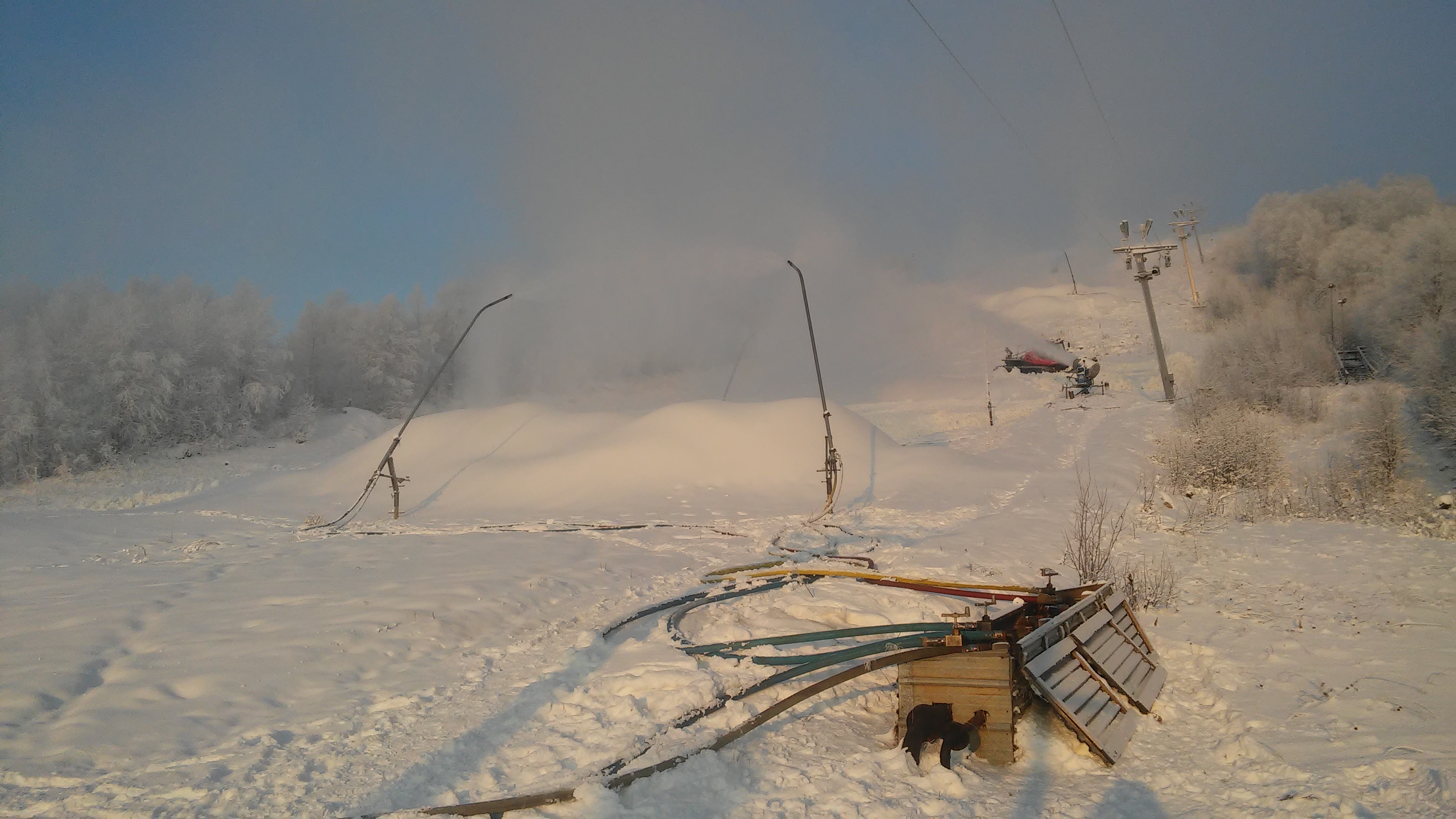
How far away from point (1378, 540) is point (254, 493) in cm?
2769

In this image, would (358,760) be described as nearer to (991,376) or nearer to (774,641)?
(774,641)

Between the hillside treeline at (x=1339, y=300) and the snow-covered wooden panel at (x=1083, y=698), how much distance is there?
58.6 feet

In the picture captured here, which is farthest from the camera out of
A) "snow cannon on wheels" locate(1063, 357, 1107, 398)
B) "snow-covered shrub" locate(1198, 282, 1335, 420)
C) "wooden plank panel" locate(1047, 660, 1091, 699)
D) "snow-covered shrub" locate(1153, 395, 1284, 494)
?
"snow cannon on wheels" locate(1063, 357, 1107, 398)

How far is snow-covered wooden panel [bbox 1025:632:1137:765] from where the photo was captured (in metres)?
5.12

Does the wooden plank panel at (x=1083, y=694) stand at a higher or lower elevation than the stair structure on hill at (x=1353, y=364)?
lower

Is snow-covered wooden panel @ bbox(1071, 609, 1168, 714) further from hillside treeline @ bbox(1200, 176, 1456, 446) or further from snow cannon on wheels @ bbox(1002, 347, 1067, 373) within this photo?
snow cannon on wheels @ bbox(1002, 347, 1067, 373)

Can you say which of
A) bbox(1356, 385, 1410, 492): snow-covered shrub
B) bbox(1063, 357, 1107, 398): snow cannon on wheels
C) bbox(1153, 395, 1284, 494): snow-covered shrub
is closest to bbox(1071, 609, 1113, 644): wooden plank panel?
bbox(1356, 385, 1410, 492): snow-covered shrub

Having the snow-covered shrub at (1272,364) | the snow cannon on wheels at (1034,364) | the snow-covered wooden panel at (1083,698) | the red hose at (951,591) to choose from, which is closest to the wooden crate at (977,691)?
the snow-covered wooden panel at (1083,698)

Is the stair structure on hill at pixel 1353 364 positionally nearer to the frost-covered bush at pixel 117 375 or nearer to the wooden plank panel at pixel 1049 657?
the wooden plank panel at pixel 1049 657

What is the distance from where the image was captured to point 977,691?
5.32 metres

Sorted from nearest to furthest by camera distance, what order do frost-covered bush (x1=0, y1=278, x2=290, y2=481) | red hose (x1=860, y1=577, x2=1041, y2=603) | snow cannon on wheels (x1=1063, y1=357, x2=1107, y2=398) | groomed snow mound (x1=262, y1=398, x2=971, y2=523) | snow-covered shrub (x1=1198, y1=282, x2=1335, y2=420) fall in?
red hose (x1=860, y1=577, x2=1041, y2=603), groomed snow mound (x1=262, y1=398, x2=971, y2=523), snow-covered shrub (x1=1198, y1=282, x2=1335, y2=420), frost-covered bush (x1=0, y1=278, x2=290, y2=481), snow cannon on wheels (x1=1063, y1=357, x2=1107, y2=398)

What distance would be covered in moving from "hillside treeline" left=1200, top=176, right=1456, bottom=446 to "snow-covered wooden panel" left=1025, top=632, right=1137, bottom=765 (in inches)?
703

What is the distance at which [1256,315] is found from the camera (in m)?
47.6

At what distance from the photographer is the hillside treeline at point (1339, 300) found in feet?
70.1
